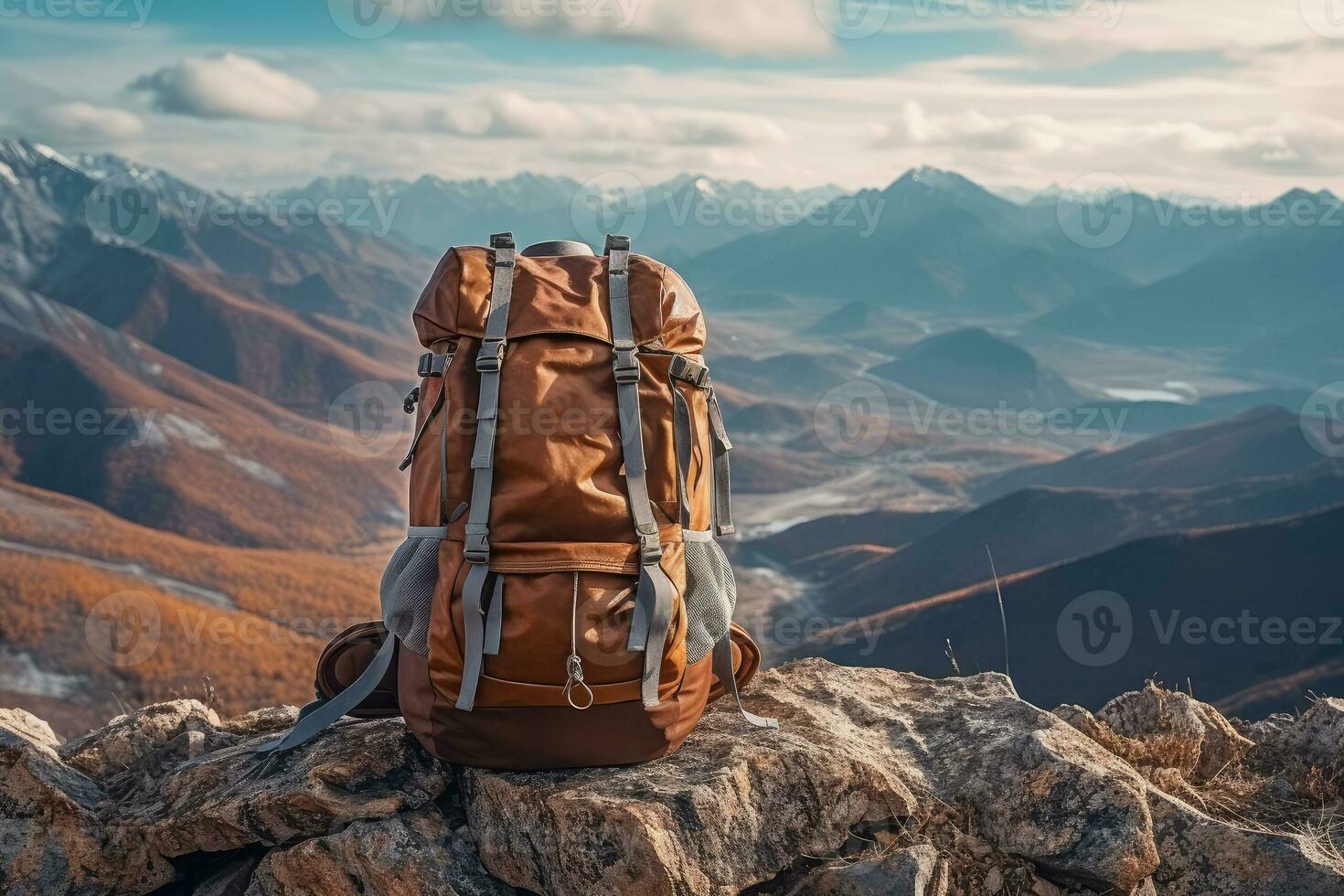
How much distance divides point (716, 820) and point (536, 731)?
776mm

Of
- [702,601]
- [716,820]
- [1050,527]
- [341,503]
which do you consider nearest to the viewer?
[716,820]

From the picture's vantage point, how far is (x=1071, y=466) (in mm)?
120875

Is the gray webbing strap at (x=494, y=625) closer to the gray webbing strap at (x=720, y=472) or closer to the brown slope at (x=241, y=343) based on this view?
the gray webbing strap at (x=720, y=472)

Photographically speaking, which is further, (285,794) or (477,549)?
(285,794)

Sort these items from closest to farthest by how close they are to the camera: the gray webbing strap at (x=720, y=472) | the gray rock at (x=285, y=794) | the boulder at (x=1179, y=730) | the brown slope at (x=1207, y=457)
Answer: the gray rock at (x=285, y=794)
the gray webbing strap at (x=720, y=472)
the boulder at (x=1179, y=730)
the brown slope at (x=1207, y=457)

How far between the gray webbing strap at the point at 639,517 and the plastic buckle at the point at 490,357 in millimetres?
459

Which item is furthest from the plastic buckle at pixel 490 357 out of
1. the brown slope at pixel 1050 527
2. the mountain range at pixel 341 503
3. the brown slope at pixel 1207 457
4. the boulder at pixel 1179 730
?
the brown slope at pixel 1207 457

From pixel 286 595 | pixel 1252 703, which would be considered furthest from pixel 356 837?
pixel 286 595

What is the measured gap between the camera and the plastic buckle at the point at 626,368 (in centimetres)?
429

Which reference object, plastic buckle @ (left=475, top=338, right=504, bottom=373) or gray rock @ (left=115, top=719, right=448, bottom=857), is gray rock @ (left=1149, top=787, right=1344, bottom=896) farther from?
plastic buckle @ (left=475, top=338, right=504, bottom=373)

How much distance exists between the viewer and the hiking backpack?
13.5 feet

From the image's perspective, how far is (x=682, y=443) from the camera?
4430 millimetres

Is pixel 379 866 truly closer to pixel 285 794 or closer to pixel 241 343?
pixel 285 794

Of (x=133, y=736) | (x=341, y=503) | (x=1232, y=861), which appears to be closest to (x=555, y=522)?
(x=133, y=736)
